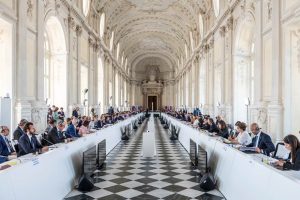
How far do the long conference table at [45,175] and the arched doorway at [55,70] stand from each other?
316 inches

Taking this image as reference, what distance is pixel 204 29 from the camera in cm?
2377

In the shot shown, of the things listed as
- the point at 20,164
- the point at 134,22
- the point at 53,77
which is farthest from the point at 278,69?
the point at 134,22

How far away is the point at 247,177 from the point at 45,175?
319cm

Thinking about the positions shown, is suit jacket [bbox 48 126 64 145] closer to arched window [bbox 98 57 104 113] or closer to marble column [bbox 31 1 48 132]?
marble column [bbox 31 1 48 132]

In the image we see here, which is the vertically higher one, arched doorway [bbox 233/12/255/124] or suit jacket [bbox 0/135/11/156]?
arched doorway [bbox 233/12/255/124]

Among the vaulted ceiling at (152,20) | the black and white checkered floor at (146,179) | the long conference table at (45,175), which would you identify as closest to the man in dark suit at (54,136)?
the long conference table at (45,175)

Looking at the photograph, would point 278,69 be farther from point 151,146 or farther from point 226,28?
point 226,28

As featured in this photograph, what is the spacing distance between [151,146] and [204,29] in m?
14.6

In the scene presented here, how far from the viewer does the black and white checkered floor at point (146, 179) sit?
21.3 ft

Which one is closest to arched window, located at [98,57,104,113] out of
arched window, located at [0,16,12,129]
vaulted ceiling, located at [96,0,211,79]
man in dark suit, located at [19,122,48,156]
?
vaulted ceiling, located at [96,0,211,79]

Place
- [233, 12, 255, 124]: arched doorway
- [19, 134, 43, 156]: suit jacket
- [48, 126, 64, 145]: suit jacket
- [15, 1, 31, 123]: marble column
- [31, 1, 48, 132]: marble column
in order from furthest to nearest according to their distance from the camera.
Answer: [233, 12, 255, 124]: arched doorway, [31, 1, 48, 132]: marble column, [15, 1, 31, 123]: marble column, [48, 126, 64, 145]: suit jacket, [19, 134, 43, 156]: suit jacket

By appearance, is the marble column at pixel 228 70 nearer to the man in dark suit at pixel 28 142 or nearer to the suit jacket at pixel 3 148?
the man in dark suit at pixel 28 142

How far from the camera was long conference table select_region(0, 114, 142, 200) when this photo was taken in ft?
13.5

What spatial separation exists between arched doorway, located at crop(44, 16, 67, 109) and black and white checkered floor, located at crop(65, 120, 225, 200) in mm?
5349
